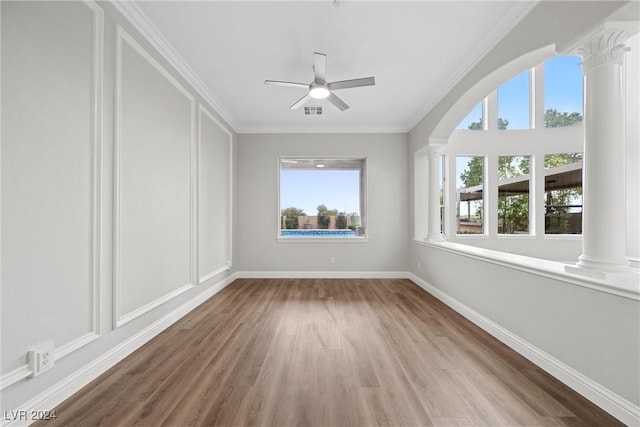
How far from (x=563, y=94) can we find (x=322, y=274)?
5.98 meters

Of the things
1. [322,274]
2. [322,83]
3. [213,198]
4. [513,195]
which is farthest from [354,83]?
[513,195]

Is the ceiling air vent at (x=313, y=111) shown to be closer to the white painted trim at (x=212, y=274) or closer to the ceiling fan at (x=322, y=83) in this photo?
the ceiling fan at (x=322, y=83)

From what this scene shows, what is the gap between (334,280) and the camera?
4848 mm

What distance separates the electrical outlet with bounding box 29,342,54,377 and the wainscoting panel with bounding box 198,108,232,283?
1.93 m

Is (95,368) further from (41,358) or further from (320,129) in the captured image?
(320,129)

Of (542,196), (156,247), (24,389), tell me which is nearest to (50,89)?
(156,247)

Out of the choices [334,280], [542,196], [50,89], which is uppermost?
[50,89]

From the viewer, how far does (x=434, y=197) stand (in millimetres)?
4273

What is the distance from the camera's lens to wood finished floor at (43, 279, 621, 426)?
1505mm

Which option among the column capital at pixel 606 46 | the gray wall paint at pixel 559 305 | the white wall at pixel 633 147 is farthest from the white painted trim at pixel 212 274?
the white wall at pixel 633 147

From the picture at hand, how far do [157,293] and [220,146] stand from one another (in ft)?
7.95

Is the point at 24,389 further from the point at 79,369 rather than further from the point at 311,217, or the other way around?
the point at 311,217

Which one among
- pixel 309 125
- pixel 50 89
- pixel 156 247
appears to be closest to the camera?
pixel 50 89

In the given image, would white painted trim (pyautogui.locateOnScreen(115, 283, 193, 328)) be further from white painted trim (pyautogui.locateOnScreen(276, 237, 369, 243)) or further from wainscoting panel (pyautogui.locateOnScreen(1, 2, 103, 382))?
white painted trim (pyautogui.locateOnScreen(276, 237, 369, 243))
